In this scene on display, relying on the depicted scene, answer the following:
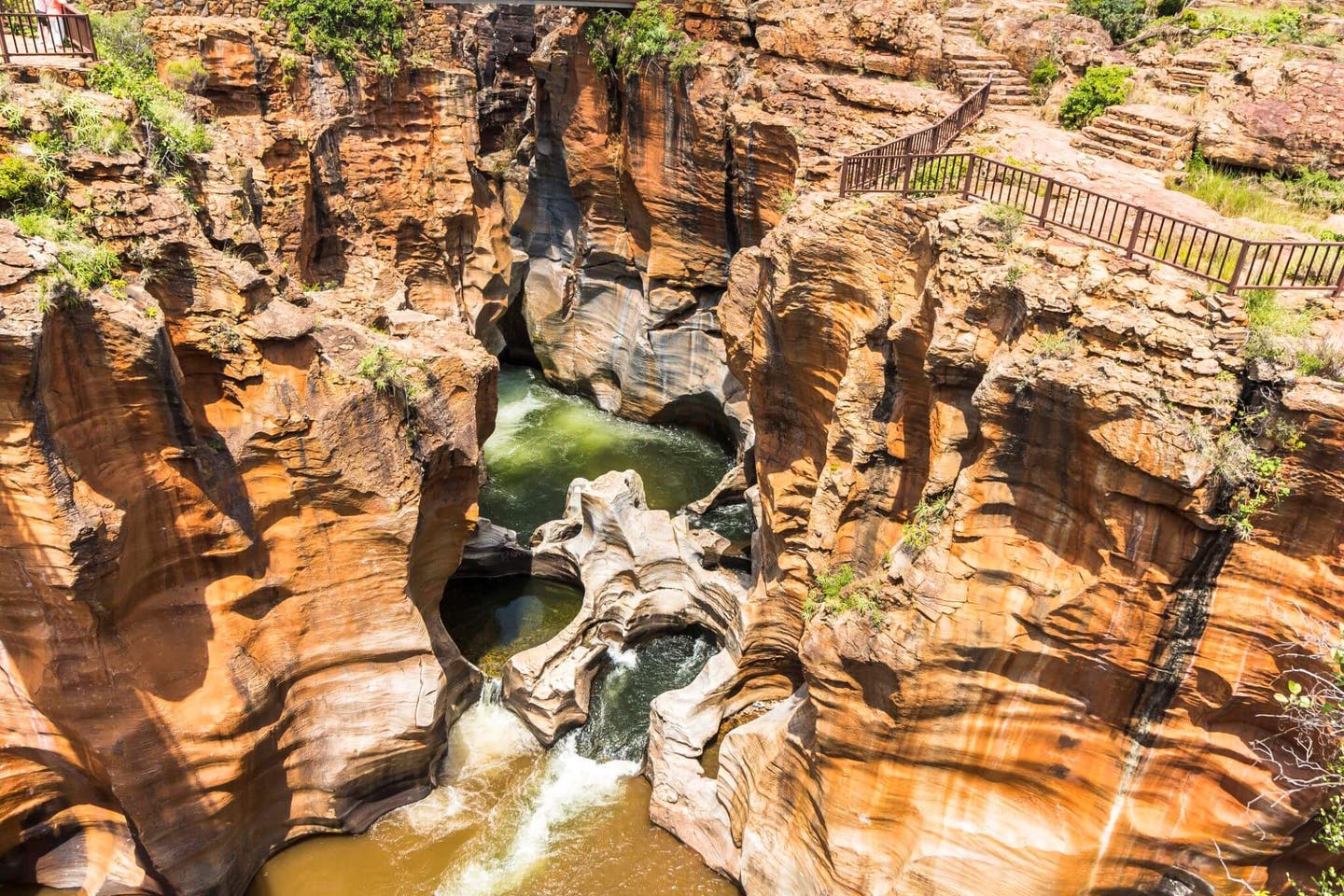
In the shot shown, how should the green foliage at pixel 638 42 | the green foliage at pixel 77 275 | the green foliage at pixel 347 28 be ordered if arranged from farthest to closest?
the green foliage at pixel 638 42 → the green foliage at pixel 347 28 → the green foliage at pixel 77 275

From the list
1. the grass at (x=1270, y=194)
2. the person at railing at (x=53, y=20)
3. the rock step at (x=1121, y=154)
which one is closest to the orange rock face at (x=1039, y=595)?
the grass at (x=1270, y=194)

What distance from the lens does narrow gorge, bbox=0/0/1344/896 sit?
9.98 metres

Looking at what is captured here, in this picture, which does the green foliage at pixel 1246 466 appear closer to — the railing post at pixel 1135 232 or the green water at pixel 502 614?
the railing post at pixel 1135 232

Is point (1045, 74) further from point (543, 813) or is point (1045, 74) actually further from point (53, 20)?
point (53, 20)

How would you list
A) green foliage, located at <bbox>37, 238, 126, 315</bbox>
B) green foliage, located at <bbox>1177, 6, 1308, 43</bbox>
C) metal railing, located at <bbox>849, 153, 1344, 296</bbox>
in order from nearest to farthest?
metal railing, located at <bbox>849, 153, 1344, 296</bbox>
green foliage, located at <bbox>37, 238, 126, 315</bbox>
green foliage, located at <bbox>1177, 6, 1308, 43</bbox>

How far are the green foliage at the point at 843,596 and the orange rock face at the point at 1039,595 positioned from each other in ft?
0.43

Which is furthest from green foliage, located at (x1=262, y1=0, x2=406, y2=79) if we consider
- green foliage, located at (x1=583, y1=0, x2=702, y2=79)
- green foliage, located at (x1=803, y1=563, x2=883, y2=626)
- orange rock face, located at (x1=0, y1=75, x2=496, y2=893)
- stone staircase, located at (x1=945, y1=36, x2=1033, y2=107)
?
green foliage, located at (x1=803, y1=563, x2=883, y2=626)

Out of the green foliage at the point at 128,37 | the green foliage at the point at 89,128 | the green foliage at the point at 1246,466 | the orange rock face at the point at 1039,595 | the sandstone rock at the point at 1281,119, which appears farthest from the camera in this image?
the green foliage at the point at 128,37

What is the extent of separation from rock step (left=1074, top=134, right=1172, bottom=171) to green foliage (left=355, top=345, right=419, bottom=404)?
1279 centimetres

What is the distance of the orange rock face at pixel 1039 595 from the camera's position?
31.0 ft

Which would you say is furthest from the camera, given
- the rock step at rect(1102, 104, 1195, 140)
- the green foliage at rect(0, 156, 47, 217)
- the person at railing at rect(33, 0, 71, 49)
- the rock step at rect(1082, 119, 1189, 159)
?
the rock step at rect(1102, 104, 1195, 140)

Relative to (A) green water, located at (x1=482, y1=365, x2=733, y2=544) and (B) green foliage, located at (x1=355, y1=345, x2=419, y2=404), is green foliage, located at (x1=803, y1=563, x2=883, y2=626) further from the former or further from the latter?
(A) green water, located at (x1=482, y1=365, x2=733, y2=544)

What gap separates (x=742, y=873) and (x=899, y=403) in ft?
26.5

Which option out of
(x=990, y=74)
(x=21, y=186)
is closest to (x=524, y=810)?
(x=21, y=186)
